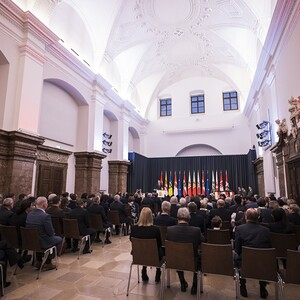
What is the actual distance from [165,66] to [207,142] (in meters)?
6.20

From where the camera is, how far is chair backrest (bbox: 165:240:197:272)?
3.25 metres

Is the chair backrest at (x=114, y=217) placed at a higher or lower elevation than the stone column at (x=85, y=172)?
lower

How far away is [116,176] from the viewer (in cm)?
1391

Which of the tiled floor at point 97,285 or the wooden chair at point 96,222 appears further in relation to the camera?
the wooden chair at point 96,222

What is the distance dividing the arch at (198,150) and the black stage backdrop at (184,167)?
22.2 inches

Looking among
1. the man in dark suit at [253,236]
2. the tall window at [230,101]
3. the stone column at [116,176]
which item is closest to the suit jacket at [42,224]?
the man in dark suit at [253,236]

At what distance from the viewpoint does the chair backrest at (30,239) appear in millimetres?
3950

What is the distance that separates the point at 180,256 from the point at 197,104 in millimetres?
16292

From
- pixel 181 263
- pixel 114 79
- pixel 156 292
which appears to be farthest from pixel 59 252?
pixel 114 79

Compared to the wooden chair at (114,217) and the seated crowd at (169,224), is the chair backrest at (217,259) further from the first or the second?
the wooden chair at (114,217)

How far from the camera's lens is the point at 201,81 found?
1822 cm

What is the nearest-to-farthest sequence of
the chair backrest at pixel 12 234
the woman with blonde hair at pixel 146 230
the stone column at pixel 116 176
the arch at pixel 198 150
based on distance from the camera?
1. the woman with blonde hair at pixel 146 230
2. the chair backrest at pixel 12 234
3. the stone column at pixel 116 176
4. the arch at pixel 198 150

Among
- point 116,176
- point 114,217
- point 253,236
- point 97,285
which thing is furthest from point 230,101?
point 97,285

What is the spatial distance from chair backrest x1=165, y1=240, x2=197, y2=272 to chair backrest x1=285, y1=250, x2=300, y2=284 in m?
1.11
